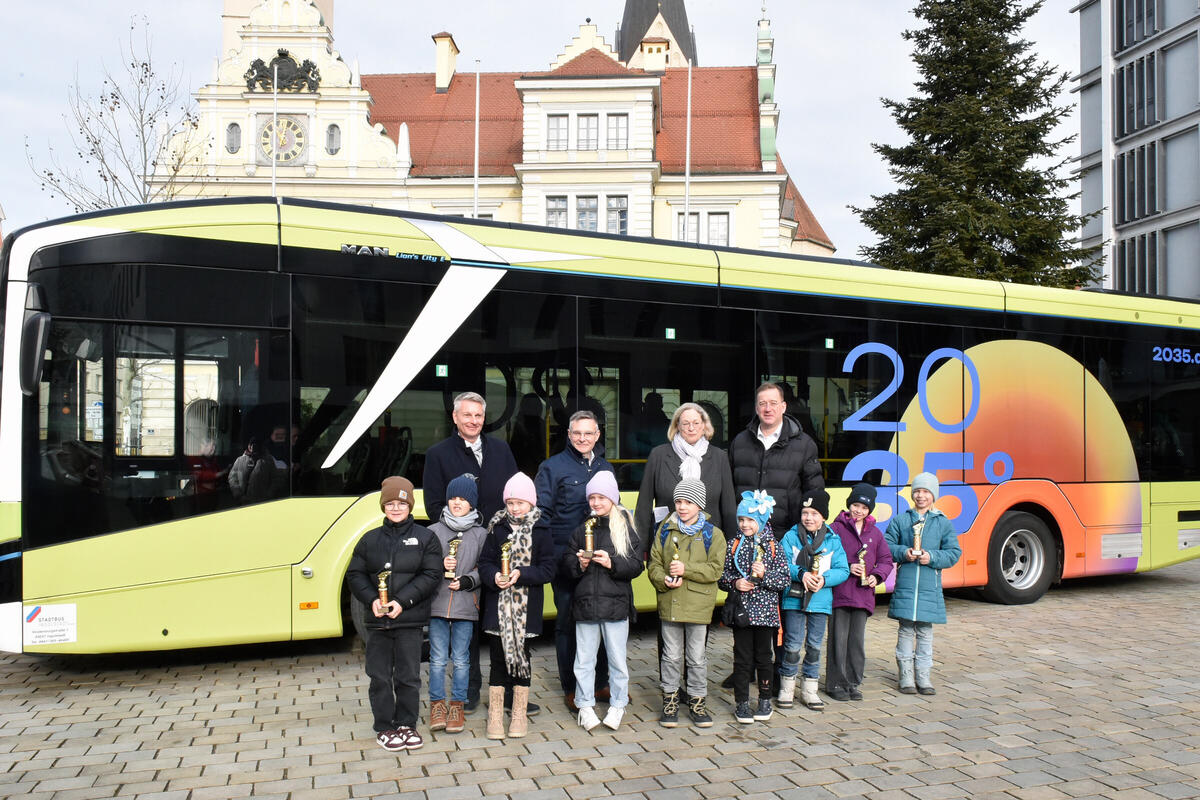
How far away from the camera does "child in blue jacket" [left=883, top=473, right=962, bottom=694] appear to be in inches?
252

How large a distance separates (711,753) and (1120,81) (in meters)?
50.0

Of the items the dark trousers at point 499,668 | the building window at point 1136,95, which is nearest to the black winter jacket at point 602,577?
the dark trousers at point 499,668

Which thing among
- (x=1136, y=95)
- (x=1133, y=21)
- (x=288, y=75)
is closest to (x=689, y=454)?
(x=288, y=75)

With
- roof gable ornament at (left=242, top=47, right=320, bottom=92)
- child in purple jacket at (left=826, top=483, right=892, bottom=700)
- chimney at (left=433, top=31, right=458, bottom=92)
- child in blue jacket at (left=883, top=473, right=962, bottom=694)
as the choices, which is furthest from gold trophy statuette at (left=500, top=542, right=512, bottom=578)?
chimney at (left=433, top=31, right=458, bottom=92)

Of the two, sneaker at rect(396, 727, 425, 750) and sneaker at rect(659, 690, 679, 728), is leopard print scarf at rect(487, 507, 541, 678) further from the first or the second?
sneaker at rect(659, 690, 679, 728)

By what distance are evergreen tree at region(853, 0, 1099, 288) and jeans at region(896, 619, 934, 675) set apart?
61.0 feet

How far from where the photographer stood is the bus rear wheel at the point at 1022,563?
9477 mm

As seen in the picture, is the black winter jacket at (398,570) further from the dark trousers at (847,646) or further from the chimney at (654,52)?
the chimney at (654,52)

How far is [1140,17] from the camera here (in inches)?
1732

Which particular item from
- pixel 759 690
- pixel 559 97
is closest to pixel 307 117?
pixel 559 97

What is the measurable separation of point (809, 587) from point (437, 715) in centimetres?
232

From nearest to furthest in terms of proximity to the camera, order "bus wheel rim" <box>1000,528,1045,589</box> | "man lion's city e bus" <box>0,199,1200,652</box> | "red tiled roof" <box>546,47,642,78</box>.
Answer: "man lion's city e bus" <box>0,199,1200,652</box> → "bus wheel rim" <box>1000,528,1045,589</box> → "red tiled roof" <box>546,47,642,78</box>

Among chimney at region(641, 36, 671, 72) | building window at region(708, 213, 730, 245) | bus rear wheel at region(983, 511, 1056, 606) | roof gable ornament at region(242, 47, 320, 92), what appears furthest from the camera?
chimney at region(641, 36, 671, 72)

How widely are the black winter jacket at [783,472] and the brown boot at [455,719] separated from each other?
2.16 metres
